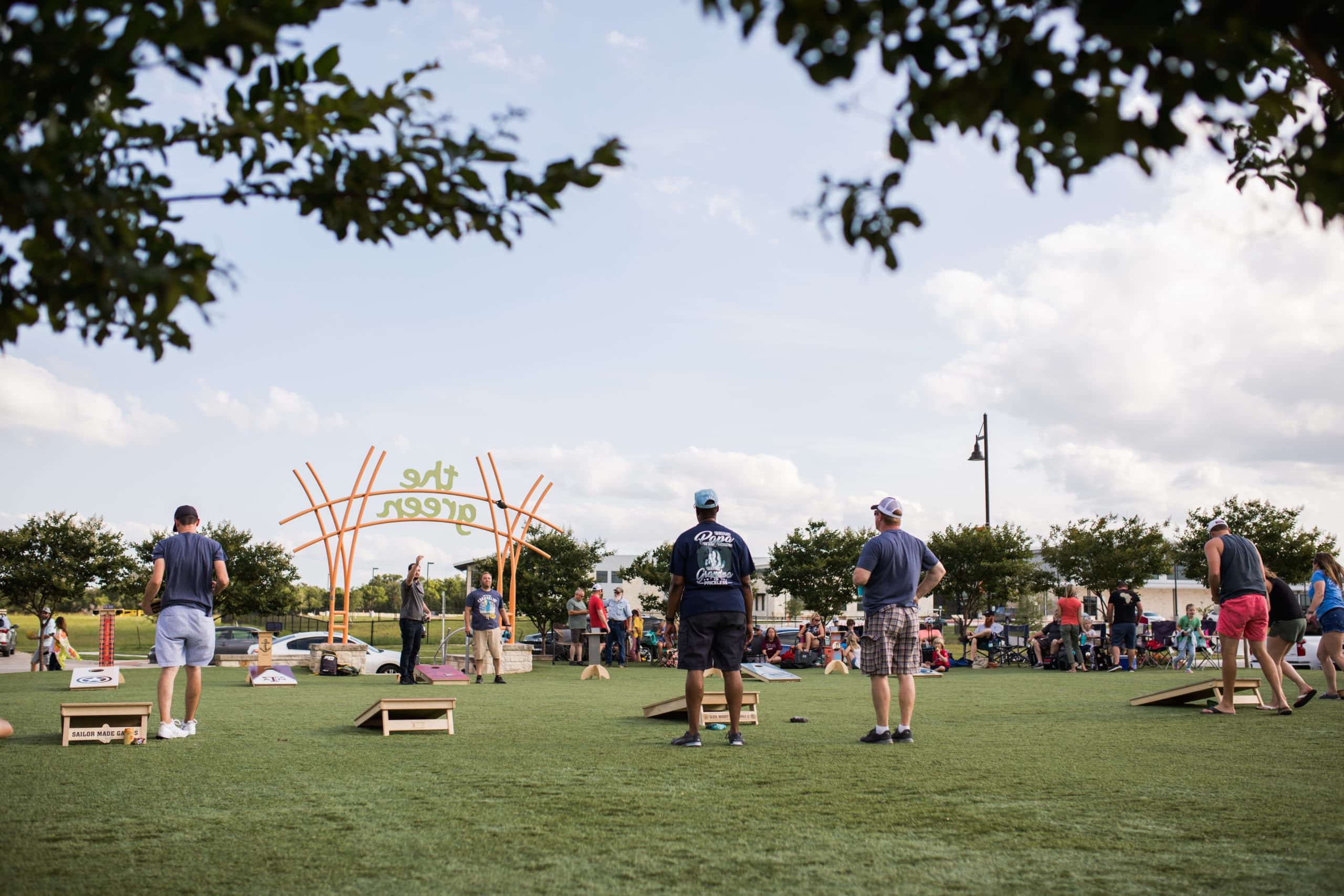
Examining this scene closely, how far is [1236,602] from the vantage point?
9.17 m

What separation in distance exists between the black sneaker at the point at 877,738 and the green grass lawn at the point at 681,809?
0.19 metres

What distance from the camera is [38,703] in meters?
11.8

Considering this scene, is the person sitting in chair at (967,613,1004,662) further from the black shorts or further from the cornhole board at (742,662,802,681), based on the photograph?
the black shorts

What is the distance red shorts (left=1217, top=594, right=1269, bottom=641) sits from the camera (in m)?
9.09

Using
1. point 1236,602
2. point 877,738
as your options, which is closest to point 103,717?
point 877,738

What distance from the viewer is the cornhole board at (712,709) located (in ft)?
28.4

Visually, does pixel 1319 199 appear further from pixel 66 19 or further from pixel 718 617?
pixel 718 617

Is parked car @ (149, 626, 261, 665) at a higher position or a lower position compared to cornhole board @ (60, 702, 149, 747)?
lower

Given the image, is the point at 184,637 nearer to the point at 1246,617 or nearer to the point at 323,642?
the point at 1246,617

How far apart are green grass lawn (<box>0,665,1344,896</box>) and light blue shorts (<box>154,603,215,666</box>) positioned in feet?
2.02

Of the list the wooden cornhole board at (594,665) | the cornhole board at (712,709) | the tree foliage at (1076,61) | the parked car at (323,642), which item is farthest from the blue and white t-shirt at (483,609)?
the tree foliage at (1076,61)

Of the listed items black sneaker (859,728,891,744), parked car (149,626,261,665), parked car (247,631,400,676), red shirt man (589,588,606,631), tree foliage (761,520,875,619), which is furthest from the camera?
tree foliage (761,520,875,619)

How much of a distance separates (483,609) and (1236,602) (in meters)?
11.4

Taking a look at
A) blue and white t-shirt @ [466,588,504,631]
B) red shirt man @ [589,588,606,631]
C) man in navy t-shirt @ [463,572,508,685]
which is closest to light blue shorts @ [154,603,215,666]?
man in navy t-shirt @ [463,572,508,685]
